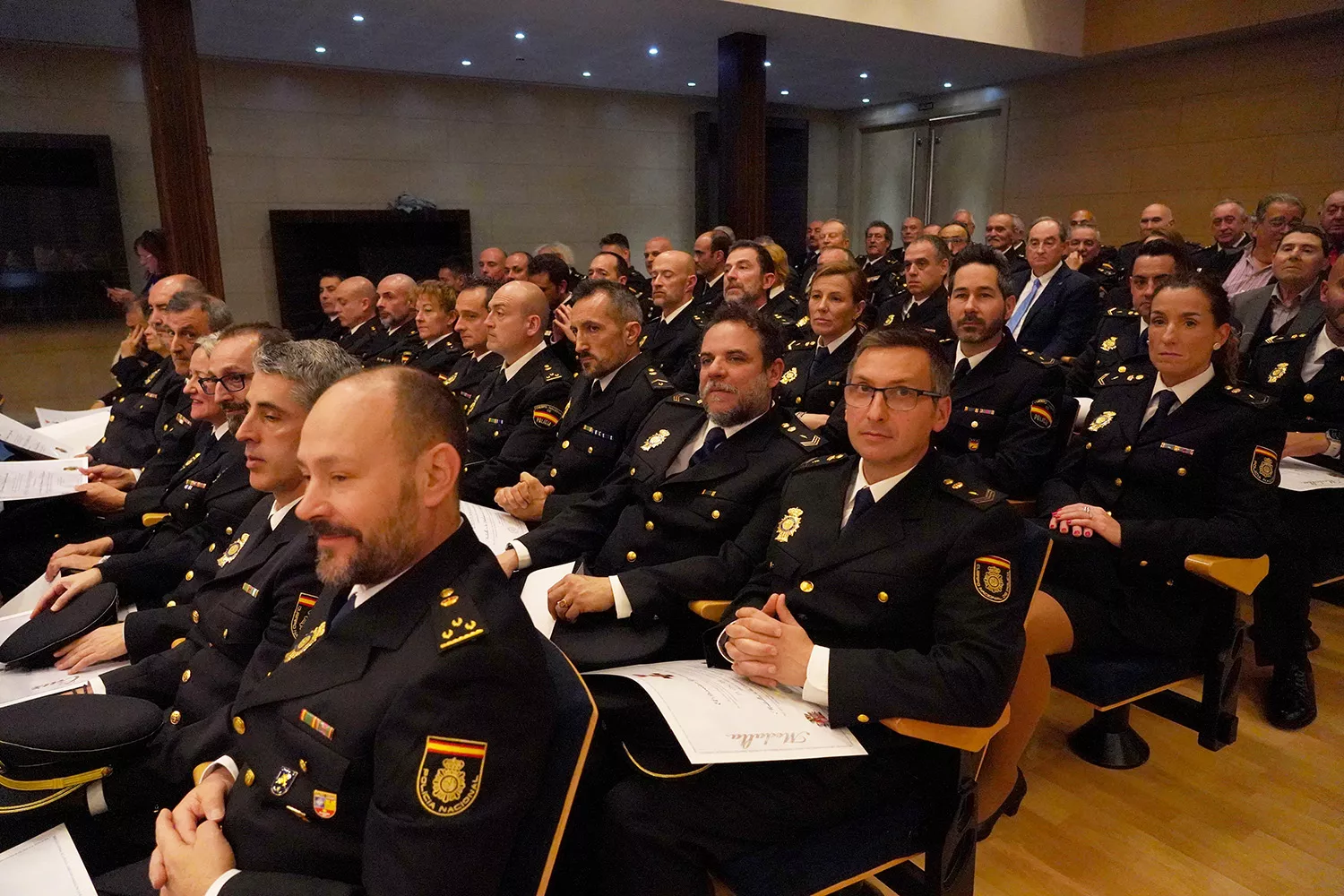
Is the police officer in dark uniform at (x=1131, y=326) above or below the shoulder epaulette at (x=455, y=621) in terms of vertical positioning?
above

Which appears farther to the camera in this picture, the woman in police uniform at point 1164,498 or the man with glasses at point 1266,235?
the man with glasses at point 1266,235

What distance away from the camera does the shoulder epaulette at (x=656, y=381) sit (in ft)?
9.74

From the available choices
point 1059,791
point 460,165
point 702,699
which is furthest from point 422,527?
point 460,165

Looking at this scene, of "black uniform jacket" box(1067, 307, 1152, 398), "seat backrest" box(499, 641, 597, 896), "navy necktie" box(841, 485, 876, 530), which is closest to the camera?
"seat backrest" box(499, 641, 597, 896)

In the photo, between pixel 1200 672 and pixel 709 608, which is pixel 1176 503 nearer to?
pixel 1200 672

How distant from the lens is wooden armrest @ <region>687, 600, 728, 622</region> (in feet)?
6.57

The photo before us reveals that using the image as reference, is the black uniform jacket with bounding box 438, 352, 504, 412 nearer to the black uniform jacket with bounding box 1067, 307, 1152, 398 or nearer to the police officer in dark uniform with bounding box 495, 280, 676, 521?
the police officer in dark uniform with bounding box 495, 280, 676, 521

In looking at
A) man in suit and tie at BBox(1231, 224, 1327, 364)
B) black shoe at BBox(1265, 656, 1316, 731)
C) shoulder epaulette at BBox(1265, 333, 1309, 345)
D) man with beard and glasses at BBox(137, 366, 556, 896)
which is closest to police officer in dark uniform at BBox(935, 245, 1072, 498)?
black shoe at BBox(1265, 656, 1316, 731)

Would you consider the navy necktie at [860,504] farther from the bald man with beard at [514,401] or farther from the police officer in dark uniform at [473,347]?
the police officer in dark uniform at [473,347]

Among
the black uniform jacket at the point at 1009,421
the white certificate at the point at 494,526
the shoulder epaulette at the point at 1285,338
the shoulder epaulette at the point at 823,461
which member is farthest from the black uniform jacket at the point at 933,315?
the shoulder epaulette at the point at 823,461

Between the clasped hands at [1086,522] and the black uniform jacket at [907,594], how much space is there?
0.66m

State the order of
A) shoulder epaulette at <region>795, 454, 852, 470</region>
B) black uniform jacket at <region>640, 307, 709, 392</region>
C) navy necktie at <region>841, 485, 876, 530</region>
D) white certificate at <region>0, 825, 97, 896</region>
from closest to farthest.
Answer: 1. white certificate at <region>0, 825, 97, 896</region>
2. navy necktie at <region>841, 485, 876, 530</region>
3. shoulder epaulette at <region>795, 454, 852, 470</region>
4. black uniform jacket at <region>640, 307, 709, 392</region>

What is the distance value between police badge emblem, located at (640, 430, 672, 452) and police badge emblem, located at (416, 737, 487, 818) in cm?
156

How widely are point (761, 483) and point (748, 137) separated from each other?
20.1 feet
